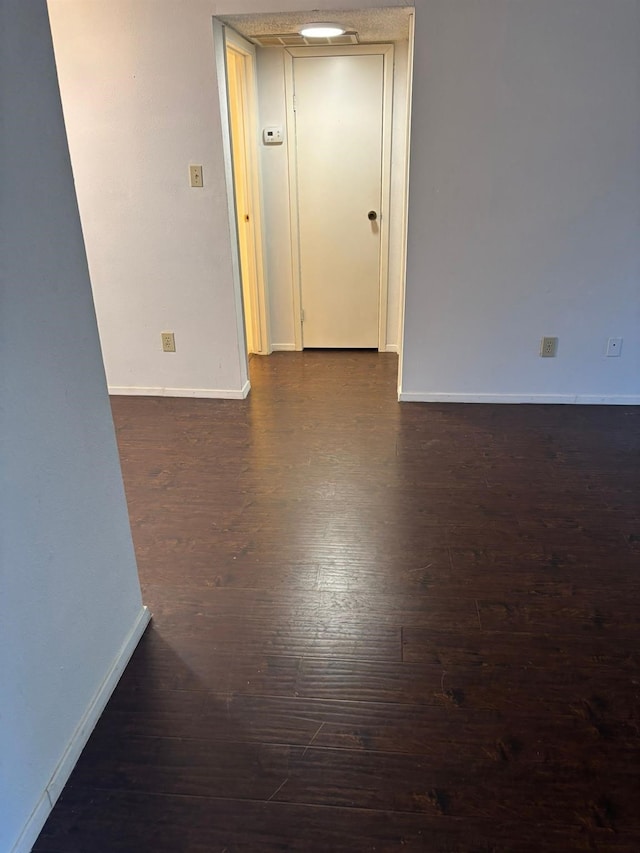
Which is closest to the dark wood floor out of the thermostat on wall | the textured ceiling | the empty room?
the empty room

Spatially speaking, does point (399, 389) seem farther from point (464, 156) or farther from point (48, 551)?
point (48, 551)

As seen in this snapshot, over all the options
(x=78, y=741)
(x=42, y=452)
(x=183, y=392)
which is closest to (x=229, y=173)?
(x=183, y=392)

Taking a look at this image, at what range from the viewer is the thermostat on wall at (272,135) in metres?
4.29

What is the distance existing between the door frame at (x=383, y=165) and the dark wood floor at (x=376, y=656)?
188 centimetres

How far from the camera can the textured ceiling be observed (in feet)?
9.88

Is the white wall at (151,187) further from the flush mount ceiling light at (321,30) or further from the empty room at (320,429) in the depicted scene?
the flush mount ceiling light at (321,30)

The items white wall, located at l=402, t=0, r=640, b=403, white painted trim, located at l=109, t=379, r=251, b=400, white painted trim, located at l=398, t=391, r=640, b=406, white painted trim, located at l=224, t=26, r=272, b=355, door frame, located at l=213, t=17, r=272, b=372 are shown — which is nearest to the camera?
white wall, located at l=402, t=0, r=640, b=403

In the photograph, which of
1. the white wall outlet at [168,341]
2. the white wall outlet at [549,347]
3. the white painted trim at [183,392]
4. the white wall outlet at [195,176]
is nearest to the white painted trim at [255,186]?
the white wall outlet at [195,176]

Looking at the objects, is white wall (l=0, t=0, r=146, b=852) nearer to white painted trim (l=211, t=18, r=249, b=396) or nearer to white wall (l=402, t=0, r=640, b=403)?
white painted trim (l=211, t=18, r=249, b=396)

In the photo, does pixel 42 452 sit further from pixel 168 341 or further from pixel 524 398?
pixel 524 398

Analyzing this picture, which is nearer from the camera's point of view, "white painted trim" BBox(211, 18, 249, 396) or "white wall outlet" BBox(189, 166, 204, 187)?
"white painted trim" BBox(211, 18, 249, 396)

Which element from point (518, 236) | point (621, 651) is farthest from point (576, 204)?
point (621, 651)

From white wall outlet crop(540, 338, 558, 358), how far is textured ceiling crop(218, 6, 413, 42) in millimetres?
1888

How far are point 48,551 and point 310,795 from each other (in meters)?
0.81
